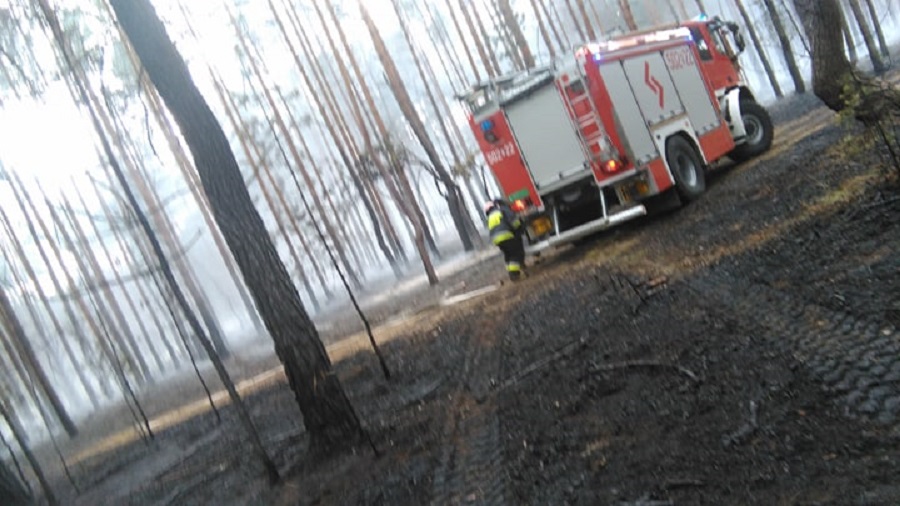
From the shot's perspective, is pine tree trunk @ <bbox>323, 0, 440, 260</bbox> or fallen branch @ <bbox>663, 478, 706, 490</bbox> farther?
pine tree trunk @ <bbox>323, 0, 440, 260</bbox>

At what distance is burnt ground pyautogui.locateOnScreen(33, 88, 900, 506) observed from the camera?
348cm

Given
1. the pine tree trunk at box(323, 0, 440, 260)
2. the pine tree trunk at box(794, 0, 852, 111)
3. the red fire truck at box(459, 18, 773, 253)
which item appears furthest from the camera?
the pine tree trunk at box(323, 0, 440, 260)

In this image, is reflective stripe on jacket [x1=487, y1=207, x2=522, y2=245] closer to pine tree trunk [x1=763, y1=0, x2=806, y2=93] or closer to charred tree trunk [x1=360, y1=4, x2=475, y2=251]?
charred tree trunk [x1=360, y1=4, x2=475, y2=251]

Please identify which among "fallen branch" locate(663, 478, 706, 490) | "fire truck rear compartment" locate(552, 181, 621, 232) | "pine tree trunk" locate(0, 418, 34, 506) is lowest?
"fallen branch" locate(663, 478, 706, 490)

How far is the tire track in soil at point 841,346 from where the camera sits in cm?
350

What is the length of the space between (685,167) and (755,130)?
2.77m

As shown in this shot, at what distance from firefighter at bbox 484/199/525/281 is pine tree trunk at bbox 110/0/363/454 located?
611 centimetres

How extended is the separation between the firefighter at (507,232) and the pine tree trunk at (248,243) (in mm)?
6112

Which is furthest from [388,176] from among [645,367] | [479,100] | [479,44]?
[645,367]

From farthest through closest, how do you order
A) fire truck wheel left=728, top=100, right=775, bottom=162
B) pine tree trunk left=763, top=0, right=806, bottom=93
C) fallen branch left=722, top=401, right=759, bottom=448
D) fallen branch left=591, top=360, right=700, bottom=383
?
pine tree trunk left=763, top=0, right=806, bottom=93, fire truck wheel left=728, top=100, right=775, bottom=162, fallen branch left=591, top=360, right=700, bottom=383, fallen branch left=722, top=401, right=759, bottom=448

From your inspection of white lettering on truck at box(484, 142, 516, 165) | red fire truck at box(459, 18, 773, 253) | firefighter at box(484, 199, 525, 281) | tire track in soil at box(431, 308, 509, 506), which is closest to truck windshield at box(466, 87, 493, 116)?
red fire truck at box(459, 18, 773, 253)

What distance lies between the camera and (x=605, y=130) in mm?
10812

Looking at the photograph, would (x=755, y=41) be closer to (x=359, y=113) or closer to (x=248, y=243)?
(x=359, y=113)

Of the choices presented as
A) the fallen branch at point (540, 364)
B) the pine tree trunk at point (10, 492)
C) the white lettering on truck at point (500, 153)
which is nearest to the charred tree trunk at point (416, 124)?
the white lettering on truck at point (500, 153)
